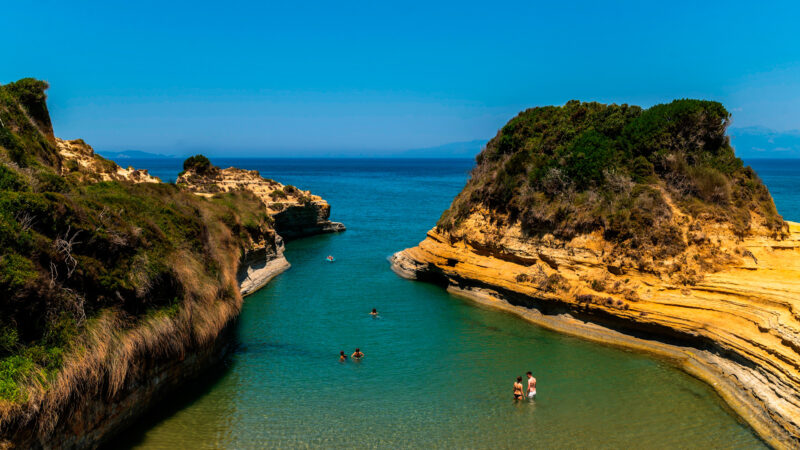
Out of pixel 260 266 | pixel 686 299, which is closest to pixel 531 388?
pixel 686 299

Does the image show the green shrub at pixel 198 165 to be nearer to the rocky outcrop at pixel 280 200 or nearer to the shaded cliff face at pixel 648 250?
the rocky outcrop at pixel 280 200

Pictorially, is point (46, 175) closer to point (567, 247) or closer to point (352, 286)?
point (352, 286)

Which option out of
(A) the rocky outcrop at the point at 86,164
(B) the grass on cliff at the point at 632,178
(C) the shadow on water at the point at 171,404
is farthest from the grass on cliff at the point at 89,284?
(B) the grass on cliff at the point at 632,178

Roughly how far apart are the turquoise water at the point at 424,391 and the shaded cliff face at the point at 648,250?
52.8 inches

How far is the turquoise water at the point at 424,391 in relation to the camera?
13711mm

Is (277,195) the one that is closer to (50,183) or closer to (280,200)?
(280,200)

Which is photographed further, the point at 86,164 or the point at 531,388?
the point at 86,164

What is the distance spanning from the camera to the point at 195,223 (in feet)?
67.1

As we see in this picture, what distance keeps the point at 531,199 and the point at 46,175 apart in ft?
73.8

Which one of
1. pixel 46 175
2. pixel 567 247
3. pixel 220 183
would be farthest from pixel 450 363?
pixel 220 183

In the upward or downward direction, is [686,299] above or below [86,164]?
below

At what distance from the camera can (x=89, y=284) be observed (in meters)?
12.7

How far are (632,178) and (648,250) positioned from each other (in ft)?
15.0

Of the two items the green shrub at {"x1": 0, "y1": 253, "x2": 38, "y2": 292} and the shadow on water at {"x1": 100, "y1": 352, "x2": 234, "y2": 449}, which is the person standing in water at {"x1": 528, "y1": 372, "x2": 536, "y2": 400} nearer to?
the shadow on water at {"x1": 100, "y1": 352, "x2": 234, "y2": 449}
